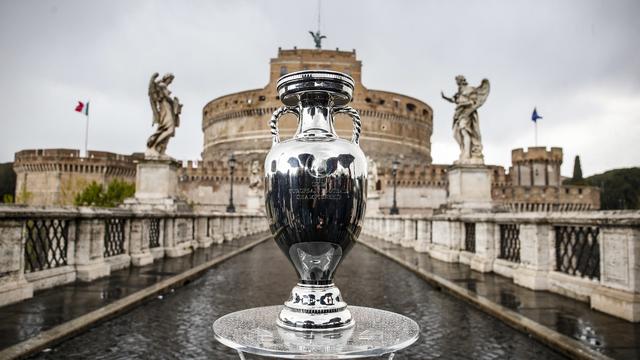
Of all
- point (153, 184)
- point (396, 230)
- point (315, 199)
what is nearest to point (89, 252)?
point (153, 184)

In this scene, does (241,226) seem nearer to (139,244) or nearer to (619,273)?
(139,244)

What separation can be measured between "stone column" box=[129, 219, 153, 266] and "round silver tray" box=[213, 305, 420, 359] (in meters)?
6.61

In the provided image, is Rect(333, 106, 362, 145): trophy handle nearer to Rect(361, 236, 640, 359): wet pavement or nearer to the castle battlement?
Rect(361, 236, 640, 359): wet pavement

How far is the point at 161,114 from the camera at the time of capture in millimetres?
11641

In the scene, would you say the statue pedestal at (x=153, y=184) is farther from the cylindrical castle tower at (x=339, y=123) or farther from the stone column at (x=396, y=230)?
the cylindrical castle tower at (x=339, y=123)

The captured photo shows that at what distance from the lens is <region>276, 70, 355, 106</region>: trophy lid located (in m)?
2.54

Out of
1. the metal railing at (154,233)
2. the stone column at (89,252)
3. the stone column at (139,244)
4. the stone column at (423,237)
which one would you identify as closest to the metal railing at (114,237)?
the stone column at (139,244)

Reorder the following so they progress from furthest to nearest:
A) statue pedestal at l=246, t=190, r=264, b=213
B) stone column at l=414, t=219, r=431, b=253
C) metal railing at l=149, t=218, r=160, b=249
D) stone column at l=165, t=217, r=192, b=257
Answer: statue pedestal at l=246, t=190, r=264, b=213 → stone column at l=414, t=219, r=431, b=253 → stone column at l=165, t=217, r=192, b=257 → metal railing at l=149, t=218, r=160, b=249

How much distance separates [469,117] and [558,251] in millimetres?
6068

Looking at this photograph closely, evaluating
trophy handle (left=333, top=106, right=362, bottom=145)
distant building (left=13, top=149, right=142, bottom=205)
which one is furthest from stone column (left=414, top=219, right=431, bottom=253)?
distant building (left=13, top=149, right=142, bottom=205)

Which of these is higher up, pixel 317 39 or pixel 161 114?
pixel 317 39

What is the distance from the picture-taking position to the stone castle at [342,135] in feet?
171

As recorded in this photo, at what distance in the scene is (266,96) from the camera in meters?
63.6

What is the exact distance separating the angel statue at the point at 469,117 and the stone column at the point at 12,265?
962 centimetres
